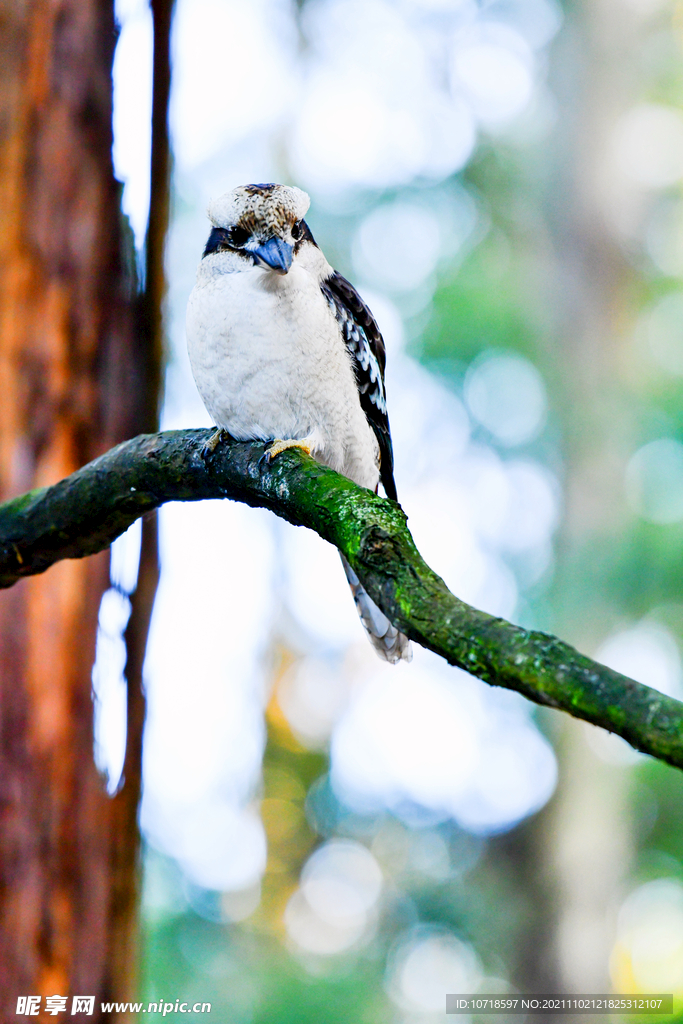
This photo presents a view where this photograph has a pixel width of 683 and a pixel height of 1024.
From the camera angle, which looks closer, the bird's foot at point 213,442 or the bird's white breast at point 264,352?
the bird's foot at point 213,442

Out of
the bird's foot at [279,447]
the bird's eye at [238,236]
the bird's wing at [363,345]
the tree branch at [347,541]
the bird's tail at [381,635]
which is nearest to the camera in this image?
the tree branch at [347,541]

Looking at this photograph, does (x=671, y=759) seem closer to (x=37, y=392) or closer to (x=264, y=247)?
(x=264, y=247)

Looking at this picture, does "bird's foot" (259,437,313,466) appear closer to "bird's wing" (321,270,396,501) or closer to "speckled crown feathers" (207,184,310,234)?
"bird's wing" (321,270,396,501)

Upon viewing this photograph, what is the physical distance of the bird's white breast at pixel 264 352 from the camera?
204cm

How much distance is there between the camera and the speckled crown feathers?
208 centimetres

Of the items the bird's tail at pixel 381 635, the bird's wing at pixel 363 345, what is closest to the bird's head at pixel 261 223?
the bird's wing at pixel 363 345

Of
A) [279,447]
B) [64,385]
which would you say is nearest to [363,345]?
[279,447]

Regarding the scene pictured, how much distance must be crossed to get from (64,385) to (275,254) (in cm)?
67

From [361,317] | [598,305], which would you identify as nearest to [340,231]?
[598,305]

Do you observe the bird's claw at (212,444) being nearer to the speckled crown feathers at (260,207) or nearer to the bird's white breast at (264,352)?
the bird's white breast at (264,352)

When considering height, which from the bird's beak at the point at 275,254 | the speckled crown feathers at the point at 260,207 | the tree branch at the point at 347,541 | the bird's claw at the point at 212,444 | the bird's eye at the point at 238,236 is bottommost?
the tree branch at the point at 347,541

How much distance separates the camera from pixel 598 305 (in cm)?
779

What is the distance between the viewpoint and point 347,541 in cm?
121

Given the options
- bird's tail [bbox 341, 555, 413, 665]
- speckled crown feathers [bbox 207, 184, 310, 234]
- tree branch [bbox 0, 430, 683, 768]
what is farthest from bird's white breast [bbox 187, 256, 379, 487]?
bird's tail [bbox 341, 555, 413, 665]
